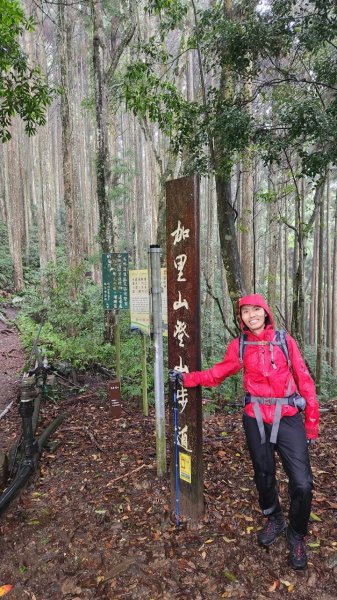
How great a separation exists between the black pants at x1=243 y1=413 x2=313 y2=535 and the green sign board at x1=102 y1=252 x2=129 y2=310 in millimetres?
3134

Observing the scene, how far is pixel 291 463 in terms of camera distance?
7.28 ft

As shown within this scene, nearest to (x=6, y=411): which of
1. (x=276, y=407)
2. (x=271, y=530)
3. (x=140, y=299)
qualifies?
(x=140, y=299)

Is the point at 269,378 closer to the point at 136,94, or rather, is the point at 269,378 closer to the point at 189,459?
the point at 189,459

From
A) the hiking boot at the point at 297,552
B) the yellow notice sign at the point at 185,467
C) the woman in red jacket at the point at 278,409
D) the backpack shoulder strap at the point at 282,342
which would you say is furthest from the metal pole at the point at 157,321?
the hiking boot at the point at 297,552

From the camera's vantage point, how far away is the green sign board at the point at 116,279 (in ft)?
17.1

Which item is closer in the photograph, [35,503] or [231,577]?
[231,577]

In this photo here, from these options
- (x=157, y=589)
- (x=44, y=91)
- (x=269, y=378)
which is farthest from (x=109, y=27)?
(x=157, y=589)

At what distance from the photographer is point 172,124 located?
5473 mm

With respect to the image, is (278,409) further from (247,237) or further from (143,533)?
(247,237)

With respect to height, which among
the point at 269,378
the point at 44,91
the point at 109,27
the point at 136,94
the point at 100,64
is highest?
the point at 109,27

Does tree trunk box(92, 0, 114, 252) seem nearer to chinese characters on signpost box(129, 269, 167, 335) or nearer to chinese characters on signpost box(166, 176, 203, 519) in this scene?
chinese characters on signpost box(129, 269, 167, 335)

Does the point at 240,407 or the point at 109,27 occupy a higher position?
the point at 109,27

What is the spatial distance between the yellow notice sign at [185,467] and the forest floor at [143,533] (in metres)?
0.37

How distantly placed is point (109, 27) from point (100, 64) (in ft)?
23.3
